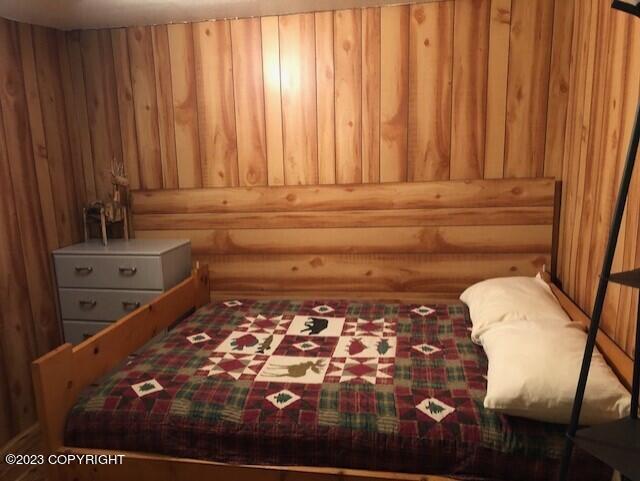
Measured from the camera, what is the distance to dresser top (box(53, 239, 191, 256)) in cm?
257

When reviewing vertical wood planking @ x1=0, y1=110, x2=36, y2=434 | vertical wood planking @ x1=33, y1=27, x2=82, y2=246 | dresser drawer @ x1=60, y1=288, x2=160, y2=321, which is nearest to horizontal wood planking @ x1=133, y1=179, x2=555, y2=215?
vertical wood planking @ x1=33, y1=27, x2=82, y2=246

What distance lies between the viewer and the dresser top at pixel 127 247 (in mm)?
2572

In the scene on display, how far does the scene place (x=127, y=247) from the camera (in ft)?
8.83

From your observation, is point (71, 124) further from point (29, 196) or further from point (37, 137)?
point (29, 196)

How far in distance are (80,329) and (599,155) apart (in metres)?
2.68

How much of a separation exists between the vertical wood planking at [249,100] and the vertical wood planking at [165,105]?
0.39 metres

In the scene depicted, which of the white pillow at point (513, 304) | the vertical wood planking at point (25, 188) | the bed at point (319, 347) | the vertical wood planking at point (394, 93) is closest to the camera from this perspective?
the bed at point (319, 347)

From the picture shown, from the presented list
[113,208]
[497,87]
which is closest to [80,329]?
[113,208]

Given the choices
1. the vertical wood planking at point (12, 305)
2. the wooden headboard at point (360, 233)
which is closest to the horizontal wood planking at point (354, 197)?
the wooden headboard at point (360, 233)

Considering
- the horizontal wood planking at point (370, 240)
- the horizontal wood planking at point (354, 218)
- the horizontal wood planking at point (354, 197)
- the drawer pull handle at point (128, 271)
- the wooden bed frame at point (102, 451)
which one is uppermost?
the horizontal wood planking at point (354, 197)

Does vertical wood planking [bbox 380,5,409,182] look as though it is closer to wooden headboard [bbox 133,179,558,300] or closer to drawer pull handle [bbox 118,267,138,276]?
wooden headboard [bbox 133,179,558,300]

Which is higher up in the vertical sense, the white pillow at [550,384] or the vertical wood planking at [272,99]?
the vertical wood planking at [272,99]

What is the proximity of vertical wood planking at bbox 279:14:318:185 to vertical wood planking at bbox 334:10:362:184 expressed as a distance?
131 millimetres

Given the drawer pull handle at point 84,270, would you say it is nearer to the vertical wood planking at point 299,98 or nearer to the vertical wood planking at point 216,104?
the vertical wood planking at point 216,104
